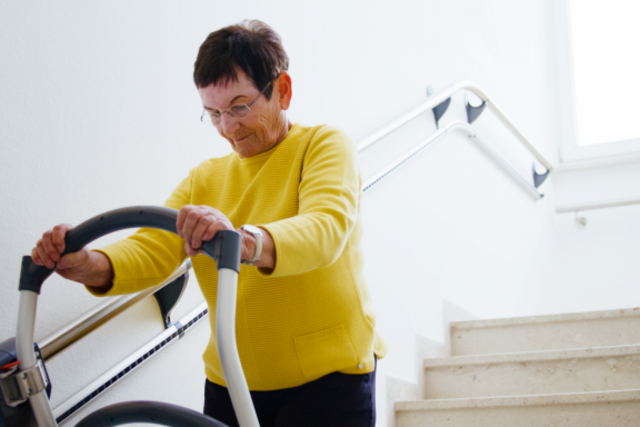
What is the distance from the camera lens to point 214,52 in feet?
2.92

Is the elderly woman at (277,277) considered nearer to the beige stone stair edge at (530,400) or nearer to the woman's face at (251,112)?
the woman's face at (251,112)

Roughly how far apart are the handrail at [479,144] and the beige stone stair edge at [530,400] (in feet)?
2.63

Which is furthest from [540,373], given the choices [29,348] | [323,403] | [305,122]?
[29,348]

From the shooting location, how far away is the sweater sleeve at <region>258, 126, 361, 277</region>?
687 mm

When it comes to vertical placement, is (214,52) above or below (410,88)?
below

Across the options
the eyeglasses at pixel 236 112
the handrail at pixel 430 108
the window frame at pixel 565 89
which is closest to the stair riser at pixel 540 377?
the handrail at pixel 430 108

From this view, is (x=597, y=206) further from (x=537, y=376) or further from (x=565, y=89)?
(x=537, y=376)

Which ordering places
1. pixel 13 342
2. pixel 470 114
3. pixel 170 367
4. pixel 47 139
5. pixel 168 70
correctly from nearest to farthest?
pixel 13 342
pixel 47 139
pixel 170 367
pixel 168 70
pixel 470 114

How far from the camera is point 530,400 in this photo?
1701 mm

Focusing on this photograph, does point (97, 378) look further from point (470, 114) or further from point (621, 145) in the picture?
point (621, 145)

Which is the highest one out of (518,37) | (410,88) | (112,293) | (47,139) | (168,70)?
(518,37)

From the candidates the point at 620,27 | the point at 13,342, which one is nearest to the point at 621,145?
the point at 620,27

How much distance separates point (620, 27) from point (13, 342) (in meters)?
5.08

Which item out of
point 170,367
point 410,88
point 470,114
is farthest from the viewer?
point 470,114
